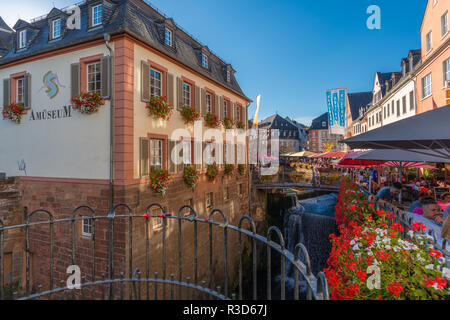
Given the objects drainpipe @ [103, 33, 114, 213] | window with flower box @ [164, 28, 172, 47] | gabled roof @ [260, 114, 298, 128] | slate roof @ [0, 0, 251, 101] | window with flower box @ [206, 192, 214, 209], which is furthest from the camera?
gabled roof @ [260, 114, 298, 128]

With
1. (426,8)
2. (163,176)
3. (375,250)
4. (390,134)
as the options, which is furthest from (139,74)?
(426,8)

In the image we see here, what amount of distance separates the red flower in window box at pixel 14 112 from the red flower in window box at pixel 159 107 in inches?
223

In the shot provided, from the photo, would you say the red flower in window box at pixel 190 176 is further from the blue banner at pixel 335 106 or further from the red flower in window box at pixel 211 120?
the blue banner at pixel 335 106

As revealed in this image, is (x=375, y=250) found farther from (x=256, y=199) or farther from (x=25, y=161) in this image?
(x=256, y=199)

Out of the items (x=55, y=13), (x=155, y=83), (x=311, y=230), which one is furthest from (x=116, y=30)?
(x=311, y=230)

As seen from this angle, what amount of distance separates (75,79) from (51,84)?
1.43m

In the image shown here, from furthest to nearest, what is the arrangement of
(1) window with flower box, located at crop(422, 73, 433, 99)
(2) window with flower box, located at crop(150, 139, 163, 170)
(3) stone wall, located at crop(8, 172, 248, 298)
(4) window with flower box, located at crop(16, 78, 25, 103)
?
(1) window with flower box, located at crop(422, 73, 433, 99)
(4) window with flower box, located at crop(16, 78, 25, 103)
(2) window with flower box, located at crop(150, 139, 163, 170)
(3) stone wall, located at crop(8, 172, 248, 298)

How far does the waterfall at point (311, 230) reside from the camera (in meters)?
14.7

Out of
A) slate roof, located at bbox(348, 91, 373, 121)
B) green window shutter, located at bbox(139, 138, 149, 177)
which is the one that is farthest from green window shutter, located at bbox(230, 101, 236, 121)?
slate roof, located at bbox(348, 91, 373, 121)

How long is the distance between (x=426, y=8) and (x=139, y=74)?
63.9 feet

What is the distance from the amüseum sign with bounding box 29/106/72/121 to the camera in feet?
29.5

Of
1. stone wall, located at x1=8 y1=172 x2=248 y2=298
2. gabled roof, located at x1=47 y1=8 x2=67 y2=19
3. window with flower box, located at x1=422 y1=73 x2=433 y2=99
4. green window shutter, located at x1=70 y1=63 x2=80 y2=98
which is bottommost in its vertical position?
stone wall, located at x1=8 y1=172 x2=248 y2=298

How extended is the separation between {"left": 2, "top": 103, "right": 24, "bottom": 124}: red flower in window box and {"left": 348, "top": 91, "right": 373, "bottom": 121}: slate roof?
5266 cm

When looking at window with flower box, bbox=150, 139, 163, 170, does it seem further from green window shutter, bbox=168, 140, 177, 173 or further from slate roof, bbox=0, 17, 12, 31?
slate roof, bbox=0, 17, 12, 31
